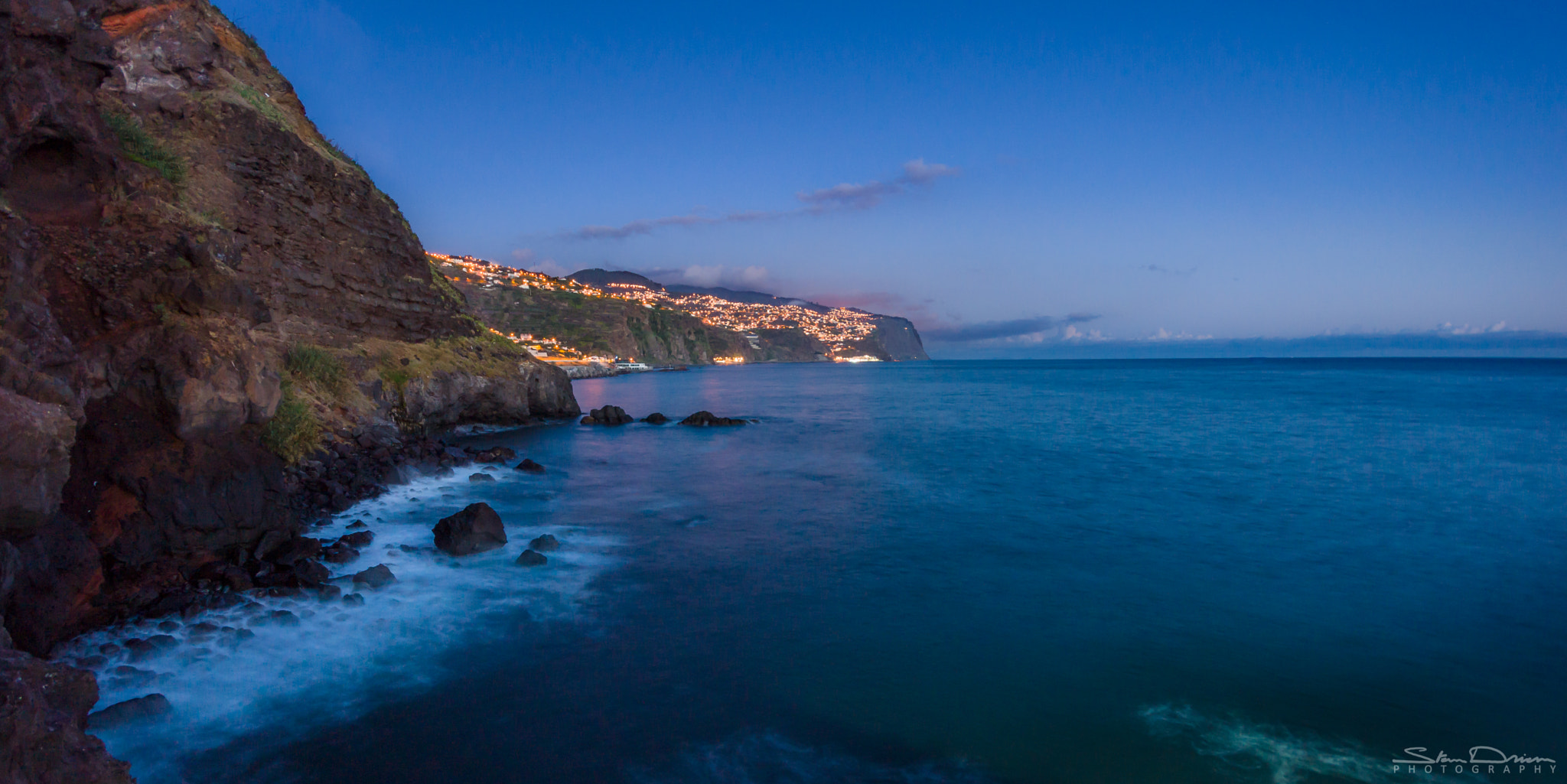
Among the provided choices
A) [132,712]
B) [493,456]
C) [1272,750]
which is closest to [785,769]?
[1272,750]

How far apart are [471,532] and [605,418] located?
25910 millimetres

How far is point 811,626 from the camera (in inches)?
411

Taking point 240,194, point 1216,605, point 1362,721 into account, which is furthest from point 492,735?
point 240,194

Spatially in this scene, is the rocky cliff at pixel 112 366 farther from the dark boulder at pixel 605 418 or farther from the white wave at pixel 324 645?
the dark boulder at pixel 605 418

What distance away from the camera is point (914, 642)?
998 cm

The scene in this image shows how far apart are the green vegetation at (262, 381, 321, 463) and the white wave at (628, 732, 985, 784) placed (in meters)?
11.3

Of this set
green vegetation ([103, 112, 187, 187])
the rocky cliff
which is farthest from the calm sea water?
green vegetation ([103, 112, 187, 187])

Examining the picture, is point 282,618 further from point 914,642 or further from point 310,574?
point 914,642

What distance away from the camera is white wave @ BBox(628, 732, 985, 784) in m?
6.71

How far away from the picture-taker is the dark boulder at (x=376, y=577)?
11023mm

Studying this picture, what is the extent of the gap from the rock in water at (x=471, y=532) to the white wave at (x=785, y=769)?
25.8ft

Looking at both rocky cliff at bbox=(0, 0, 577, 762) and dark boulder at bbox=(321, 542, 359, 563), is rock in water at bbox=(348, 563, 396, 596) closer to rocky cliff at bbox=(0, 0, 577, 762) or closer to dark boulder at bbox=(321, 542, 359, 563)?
dark boulder at bbox=(321, 542, 359, 563)

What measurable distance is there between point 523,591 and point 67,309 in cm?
719
